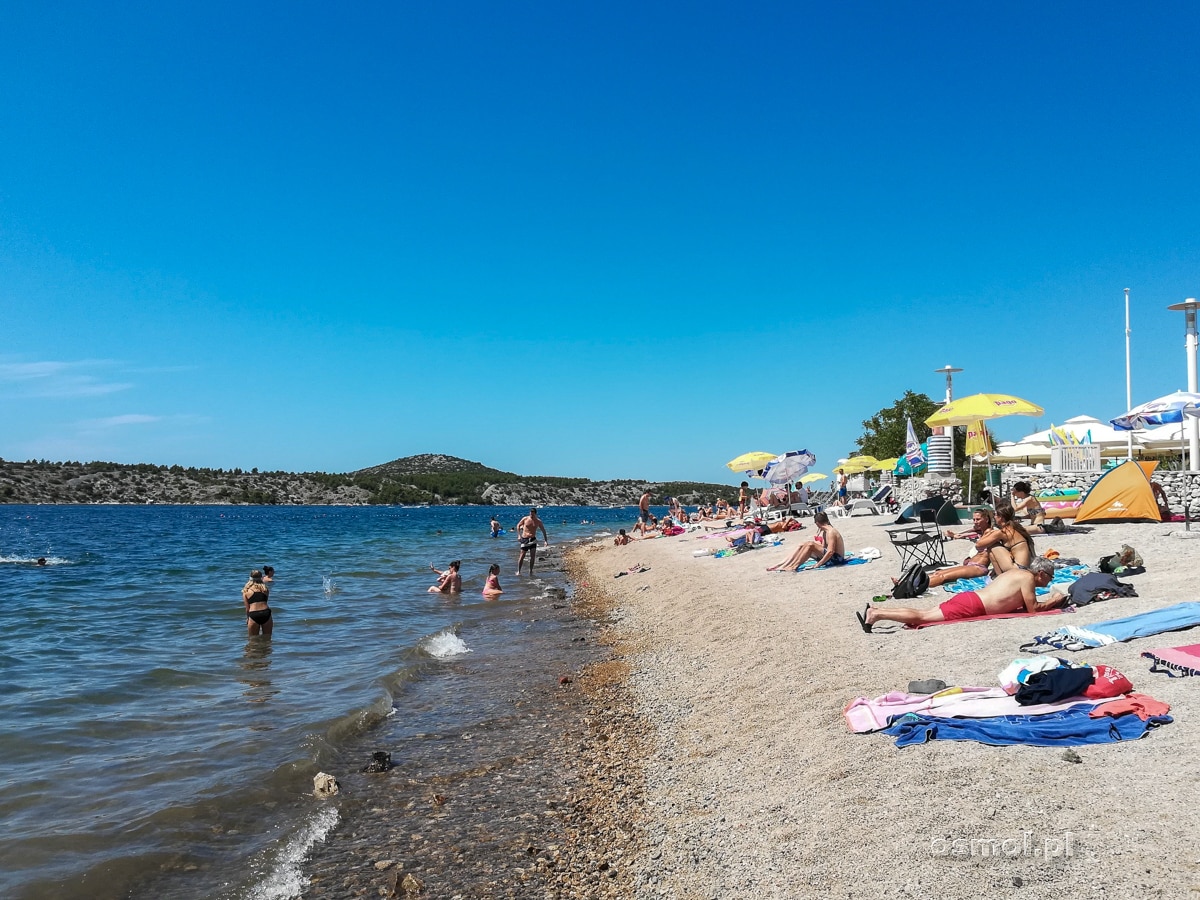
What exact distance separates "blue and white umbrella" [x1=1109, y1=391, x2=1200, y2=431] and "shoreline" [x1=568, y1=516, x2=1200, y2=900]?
4.91 metres

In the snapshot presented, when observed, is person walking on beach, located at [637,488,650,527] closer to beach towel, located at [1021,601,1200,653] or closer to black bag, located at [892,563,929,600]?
black bag, located at [892,563,929,600]

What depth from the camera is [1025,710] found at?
4914 mm

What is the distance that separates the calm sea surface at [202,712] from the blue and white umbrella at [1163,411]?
11.5 m

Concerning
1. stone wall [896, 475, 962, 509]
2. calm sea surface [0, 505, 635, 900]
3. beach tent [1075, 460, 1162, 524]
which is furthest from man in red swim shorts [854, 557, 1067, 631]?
stone wall [896, 475, 962, 509]

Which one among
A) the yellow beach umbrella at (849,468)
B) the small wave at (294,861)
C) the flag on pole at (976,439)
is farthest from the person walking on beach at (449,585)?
the yellow beach umbrella at (849,468)

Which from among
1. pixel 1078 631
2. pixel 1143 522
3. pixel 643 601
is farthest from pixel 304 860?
pixel 1143 522

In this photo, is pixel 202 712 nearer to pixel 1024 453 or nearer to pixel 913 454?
pixel 913 454

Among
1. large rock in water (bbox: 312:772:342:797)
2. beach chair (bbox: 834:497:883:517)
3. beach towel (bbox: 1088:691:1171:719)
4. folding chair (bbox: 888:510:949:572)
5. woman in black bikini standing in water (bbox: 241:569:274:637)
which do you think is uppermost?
beach chair (bbox: 834:497:883:517)

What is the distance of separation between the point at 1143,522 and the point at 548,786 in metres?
13.0

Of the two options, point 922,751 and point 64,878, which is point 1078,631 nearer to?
point 922,751

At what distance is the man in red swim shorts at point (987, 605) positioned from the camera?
7.88 meters

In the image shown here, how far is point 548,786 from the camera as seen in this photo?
19.6 ft

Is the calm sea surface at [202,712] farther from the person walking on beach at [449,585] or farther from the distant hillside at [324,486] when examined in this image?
the distant hillside at [324,486]

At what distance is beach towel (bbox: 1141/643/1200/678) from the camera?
5248 mm
